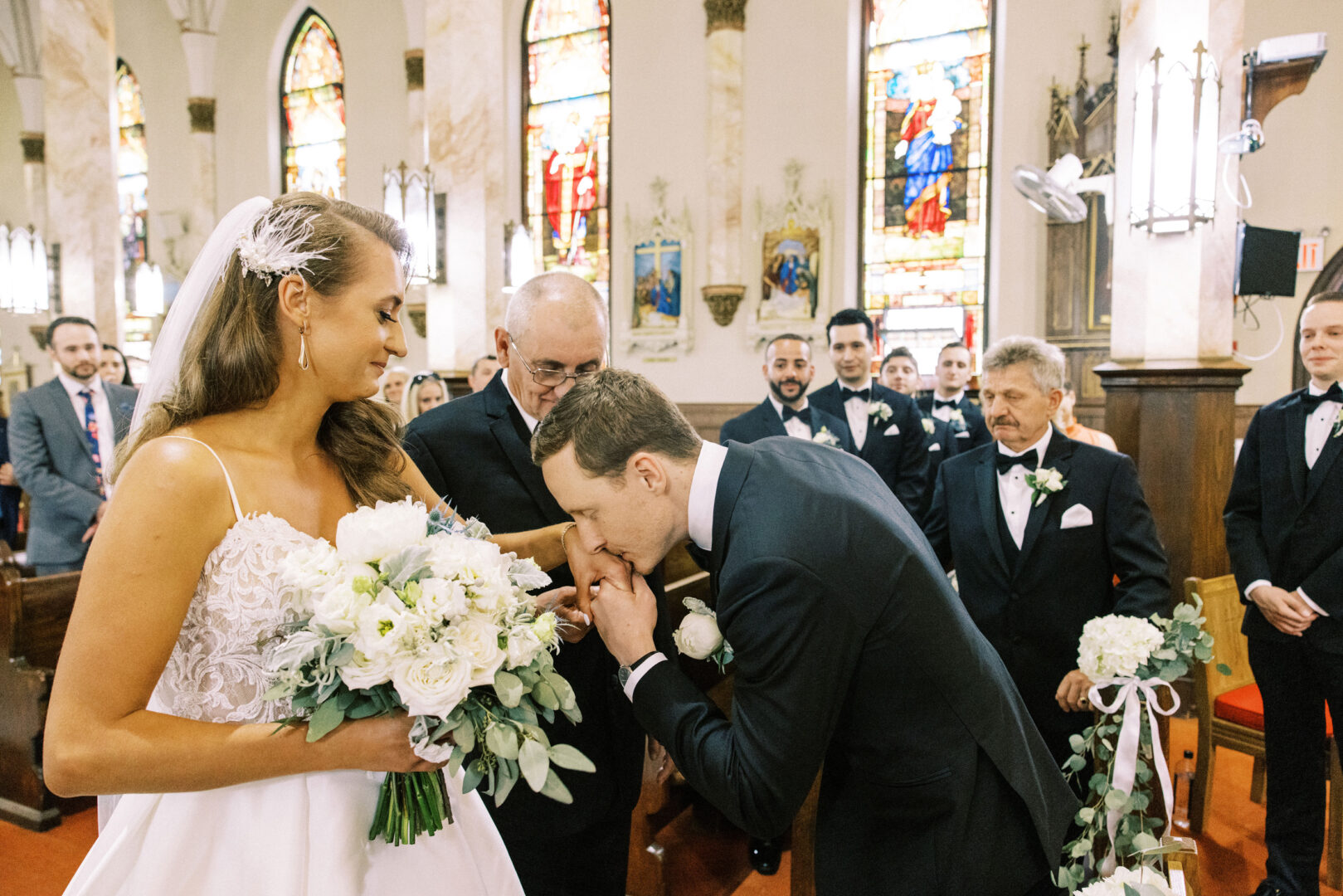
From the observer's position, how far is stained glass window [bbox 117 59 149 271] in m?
14.5

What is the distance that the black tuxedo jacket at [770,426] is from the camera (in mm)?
4906

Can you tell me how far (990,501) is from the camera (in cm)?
302

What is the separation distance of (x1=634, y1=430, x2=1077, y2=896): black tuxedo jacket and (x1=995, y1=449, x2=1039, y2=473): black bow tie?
1554mm

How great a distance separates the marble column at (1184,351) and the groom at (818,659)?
3.94m

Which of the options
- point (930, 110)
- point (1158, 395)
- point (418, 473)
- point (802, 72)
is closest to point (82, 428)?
point (418, 473)

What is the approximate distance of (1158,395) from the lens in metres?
4.89

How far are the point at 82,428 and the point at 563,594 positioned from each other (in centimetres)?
424

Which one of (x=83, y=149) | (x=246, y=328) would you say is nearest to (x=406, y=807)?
(x=246, y=328)

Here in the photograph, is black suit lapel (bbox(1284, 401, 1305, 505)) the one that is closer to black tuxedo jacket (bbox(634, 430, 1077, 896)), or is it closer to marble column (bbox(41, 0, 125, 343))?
black tuxedo jacket (bbox(634, 430, 1077, 896))

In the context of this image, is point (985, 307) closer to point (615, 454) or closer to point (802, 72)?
point (802, 72)

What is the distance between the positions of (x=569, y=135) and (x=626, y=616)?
11.3 metres

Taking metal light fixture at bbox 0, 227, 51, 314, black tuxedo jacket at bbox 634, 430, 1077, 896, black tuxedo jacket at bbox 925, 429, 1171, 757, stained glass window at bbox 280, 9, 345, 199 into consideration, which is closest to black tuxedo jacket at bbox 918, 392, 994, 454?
black tuxedo jacket at bbox 925, 429, 1171, 757

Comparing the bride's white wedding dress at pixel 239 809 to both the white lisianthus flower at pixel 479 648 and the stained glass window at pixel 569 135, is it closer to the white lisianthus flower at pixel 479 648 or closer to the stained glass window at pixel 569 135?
the white lisianthus flower at pixel 479 648

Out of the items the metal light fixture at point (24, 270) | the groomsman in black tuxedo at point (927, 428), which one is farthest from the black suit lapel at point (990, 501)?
the metal light fixture at point (24, 270)
